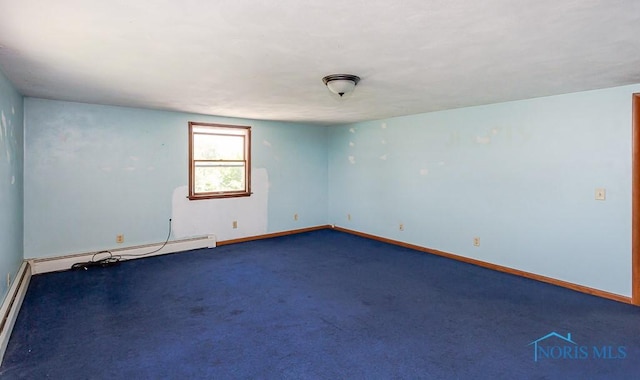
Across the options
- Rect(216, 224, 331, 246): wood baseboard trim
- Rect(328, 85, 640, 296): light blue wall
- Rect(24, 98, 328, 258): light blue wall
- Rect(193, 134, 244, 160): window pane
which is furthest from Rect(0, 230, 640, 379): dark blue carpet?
Rect(193, 134, 244, 160): window pane

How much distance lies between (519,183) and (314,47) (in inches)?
128

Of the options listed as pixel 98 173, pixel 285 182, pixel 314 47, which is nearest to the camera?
pixel 314 47

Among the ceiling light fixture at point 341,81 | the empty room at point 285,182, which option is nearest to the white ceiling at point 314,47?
the empty room at point 285,182

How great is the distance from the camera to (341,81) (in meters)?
3.11

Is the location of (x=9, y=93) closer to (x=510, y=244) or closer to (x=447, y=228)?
(x=447, y=228)

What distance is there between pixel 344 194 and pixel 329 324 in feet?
13.6

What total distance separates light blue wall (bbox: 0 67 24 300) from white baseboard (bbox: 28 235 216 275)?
0.33 metres

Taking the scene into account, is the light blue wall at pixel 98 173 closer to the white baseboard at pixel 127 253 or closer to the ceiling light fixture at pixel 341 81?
the white baseboard at pixel 127 253

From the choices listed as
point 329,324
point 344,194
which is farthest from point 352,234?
point 329,324

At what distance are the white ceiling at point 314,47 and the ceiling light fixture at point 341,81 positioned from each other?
13cm

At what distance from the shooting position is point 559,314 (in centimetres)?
317

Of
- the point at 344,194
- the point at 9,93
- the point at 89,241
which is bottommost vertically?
the point at 89,241

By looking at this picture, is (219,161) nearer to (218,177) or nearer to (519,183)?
(218,177)

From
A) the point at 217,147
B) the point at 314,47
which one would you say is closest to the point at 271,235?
the point at 217,147
